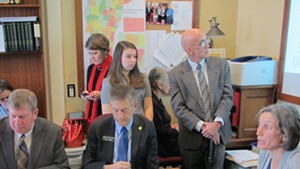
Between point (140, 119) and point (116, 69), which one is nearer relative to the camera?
point (140, 119)

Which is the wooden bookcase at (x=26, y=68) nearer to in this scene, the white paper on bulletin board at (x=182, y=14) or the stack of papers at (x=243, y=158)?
the white paper on bulletin board at (x=182, y=14)

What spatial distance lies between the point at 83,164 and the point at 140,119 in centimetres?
45

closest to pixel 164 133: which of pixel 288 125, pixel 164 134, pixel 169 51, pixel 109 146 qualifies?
pixel 164 134

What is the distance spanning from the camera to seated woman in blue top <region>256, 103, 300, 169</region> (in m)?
1.49

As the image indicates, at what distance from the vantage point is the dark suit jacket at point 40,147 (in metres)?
1.67

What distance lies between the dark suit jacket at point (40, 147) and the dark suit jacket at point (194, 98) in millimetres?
918

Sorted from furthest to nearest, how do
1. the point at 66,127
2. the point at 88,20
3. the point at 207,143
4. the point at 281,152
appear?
the point at 88,20 < the point at 66,127 < the point at 207,143 < the point at 281,152

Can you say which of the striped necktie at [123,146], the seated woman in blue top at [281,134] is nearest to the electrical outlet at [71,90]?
the striped necktie at [123,146]

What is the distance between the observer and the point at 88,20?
3.06 m

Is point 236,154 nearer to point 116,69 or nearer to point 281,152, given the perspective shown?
point 281,152

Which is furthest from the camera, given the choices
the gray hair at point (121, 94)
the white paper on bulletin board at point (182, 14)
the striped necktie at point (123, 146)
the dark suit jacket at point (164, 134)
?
the white paper on bulletin board at point (182, 14)

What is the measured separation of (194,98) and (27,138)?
117 cm

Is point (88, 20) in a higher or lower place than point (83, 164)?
higher

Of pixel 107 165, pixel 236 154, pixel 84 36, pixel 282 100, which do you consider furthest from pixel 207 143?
pixel 84 36
